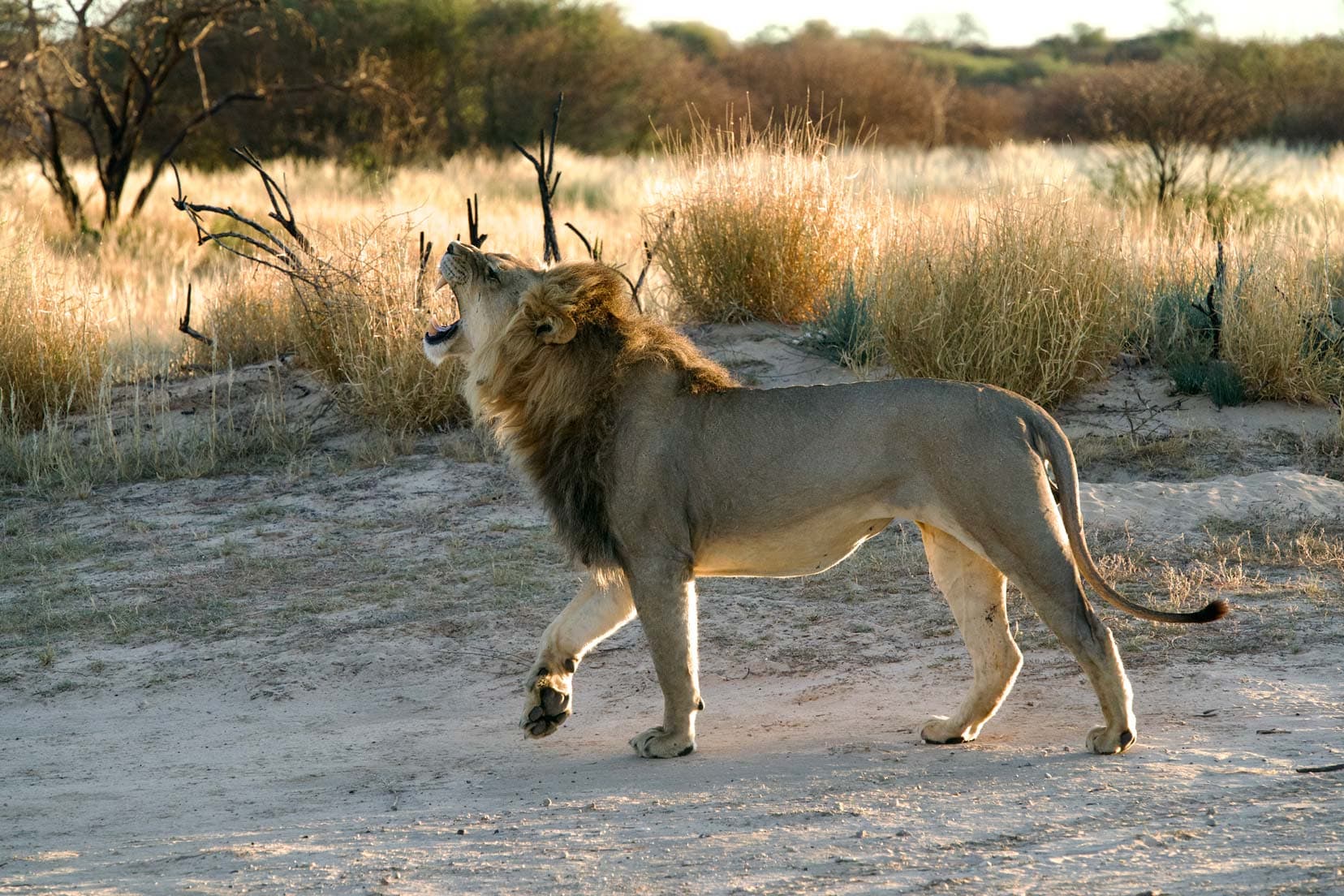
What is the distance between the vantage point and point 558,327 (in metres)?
5.39

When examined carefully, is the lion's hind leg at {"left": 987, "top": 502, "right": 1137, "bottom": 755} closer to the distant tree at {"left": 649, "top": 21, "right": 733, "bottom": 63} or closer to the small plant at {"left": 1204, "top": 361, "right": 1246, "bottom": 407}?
the small plant at {"left": 1204, "top": 361, "right": 1246, "bottom": 407}

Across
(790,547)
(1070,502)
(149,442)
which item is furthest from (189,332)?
(1070,502)

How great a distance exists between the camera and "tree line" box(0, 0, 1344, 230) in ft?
75.0

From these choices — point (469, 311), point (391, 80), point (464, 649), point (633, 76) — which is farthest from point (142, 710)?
point (633, 76)

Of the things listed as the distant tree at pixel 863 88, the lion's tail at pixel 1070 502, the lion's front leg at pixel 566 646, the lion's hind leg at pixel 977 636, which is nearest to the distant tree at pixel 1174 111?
the distant tree at pixel 863 88

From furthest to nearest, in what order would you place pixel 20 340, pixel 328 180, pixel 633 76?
pixel 633 76
pixel 328 180
pixel 20 340

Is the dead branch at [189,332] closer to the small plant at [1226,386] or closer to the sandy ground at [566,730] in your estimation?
the sandy ground at [566,730]

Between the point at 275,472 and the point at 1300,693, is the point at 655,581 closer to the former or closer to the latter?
the point at 1300,693

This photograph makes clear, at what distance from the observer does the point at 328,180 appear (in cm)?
2791

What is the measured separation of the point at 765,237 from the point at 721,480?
7272 mm

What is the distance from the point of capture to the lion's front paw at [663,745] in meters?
5.36

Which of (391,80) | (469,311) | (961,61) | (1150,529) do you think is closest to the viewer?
(469,311)

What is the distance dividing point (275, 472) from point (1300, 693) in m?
6.86

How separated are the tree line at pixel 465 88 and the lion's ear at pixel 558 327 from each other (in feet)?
53.3
